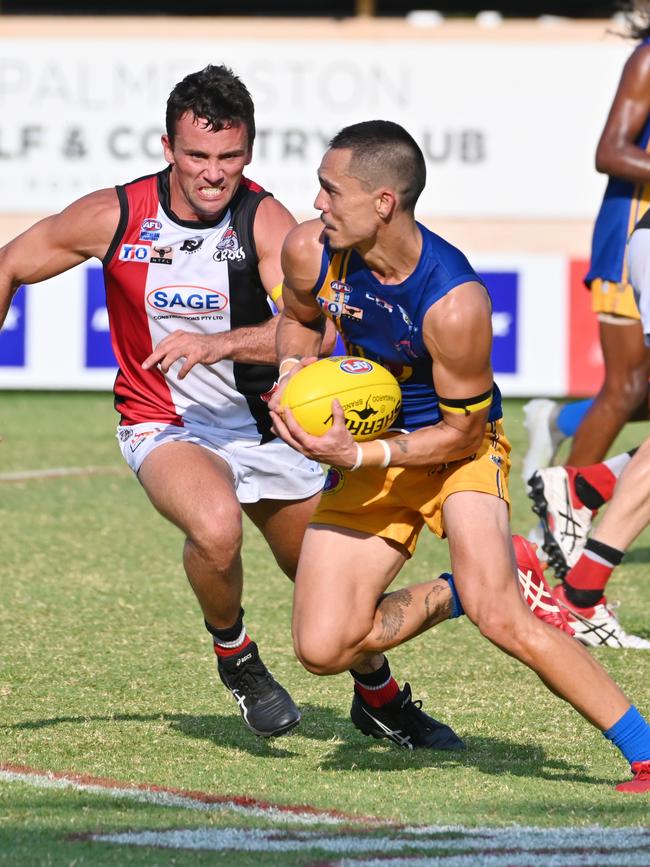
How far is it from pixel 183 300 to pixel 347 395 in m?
1.15

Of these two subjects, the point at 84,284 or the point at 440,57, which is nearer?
the point at 84,284

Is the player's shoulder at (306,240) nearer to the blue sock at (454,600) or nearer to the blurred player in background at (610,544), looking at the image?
the blue sock at (454,600)

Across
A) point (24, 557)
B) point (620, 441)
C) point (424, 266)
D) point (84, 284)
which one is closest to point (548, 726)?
point (424, 266)

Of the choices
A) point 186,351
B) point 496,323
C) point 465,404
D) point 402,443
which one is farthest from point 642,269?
point 496,323

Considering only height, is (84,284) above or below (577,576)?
below

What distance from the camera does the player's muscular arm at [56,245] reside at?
5.80 meters

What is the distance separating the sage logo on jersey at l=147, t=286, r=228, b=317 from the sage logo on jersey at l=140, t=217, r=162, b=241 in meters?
0.19

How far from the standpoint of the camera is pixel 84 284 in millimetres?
15172

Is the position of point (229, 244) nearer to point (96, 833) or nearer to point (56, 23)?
point (96, 833)

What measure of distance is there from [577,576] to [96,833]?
3.18 meters

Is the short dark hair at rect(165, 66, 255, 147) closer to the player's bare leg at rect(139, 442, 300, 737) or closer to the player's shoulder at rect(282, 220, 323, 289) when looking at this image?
the player's shoulder at rect(282, 220, 323, 289)

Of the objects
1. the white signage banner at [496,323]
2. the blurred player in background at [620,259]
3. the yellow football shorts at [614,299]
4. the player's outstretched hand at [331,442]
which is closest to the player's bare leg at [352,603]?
the player's outstretched hand at [331,442]

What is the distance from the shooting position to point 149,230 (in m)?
5.93

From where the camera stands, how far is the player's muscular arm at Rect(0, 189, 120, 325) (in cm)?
580
